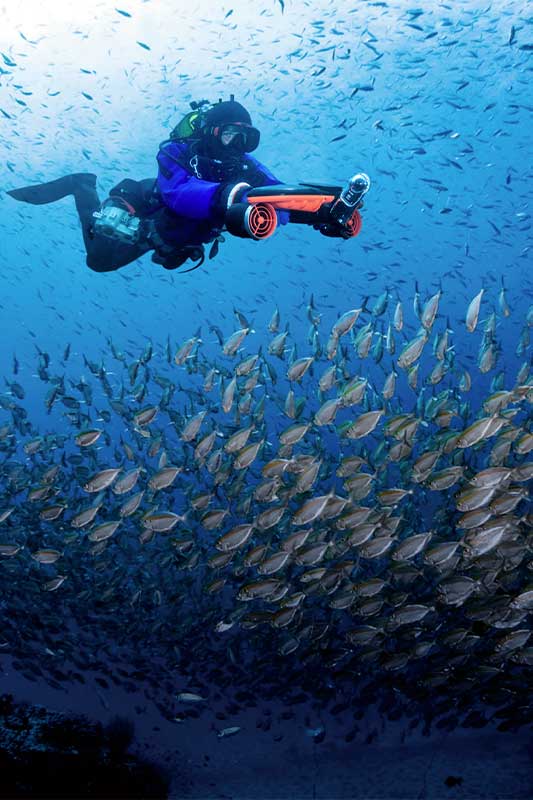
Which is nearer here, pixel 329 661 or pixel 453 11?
pixel 329 661

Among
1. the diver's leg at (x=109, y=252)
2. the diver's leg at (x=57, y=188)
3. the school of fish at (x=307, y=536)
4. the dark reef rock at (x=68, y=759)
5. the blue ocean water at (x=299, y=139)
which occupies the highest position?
the blue ocean water at (x=299, y=139)

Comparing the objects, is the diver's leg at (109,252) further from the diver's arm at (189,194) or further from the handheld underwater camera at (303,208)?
the handheld underwater camera at (303,208)

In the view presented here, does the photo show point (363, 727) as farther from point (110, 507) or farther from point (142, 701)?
point (110, 507)

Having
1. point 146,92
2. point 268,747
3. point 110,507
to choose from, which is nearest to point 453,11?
point 146,92

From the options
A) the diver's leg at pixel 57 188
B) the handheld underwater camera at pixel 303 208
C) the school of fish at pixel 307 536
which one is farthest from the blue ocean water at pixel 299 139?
the diver's leg at pixel 57 188

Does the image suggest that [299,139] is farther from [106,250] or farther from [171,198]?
[171,198]

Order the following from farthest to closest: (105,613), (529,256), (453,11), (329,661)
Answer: (529,256)
(453,11)
(105,613)
(329,661)

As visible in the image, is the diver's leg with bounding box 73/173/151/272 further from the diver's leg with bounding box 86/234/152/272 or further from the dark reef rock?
the dark reef rock

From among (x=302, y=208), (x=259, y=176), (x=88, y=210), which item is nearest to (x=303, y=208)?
(x=302, y=208)

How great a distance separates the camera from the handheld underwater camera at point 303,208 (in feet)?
13.2

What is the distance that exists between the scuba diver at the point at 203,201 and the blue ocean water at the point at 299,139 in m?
1.19

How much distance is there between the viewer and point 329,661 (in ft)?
20.5

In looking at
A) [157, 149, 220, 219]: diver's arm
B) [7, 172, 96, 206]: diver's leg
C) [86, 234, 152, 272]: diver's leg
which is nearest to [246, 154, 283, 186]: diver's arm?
[157, 149, 220, 219]: diver's arm

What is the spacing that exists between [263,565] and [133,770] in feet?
14.8
